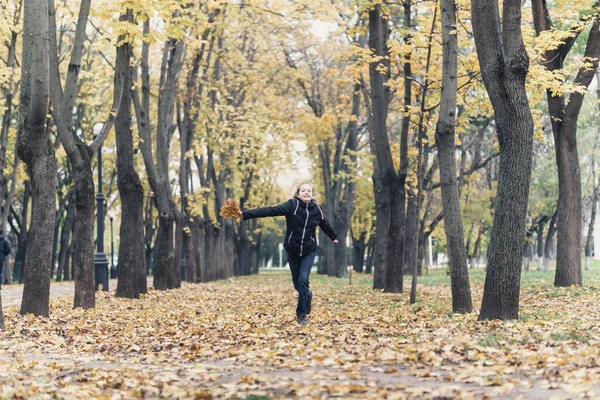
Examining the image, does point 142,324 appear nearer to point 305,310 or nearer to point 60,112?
point 305,310

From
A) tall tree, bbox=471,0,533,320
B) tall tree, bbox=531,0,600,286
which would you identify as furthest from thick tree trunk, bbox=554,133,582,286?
tall tree, bbox=471,0,533,320

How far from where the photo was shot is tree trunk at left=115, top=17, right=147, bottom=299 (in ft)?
64.5

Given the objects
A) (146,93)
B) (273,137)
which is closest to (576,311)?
(146,93)

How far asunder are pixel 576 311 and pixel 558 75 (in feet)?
22.4

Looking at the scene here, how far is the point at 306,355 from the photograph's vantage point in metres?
8.73

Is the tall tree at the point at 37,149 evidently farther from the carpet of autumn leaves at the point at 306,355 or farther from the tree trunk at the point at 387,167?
the tree trunk at the point at 387,167

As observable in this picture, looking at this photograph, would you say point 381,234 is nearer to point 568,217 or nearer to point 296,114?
point 568,217

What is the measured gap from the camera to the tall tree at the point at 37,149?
507 inches

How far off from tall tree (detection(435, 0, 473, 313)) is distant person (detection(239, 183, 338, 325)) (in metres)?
2.24

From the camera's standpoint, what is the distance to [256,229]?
60.3m

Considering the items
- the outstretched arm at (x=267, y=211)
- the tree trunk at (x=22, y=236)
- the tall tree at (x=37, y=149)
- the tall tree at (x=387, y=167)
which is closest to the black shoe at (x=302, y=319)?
the outstretched arm at (x=267, y=211)

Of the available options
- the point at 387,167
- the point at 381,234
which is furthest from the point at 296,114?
the point at 387,167

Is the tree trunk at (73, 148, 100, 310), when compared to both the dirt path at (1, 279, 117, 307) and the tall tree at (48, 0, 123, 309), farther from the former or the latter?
the dirt path at (1, 279, 117, 307)

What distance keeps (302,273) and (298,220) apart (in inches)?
30.7
